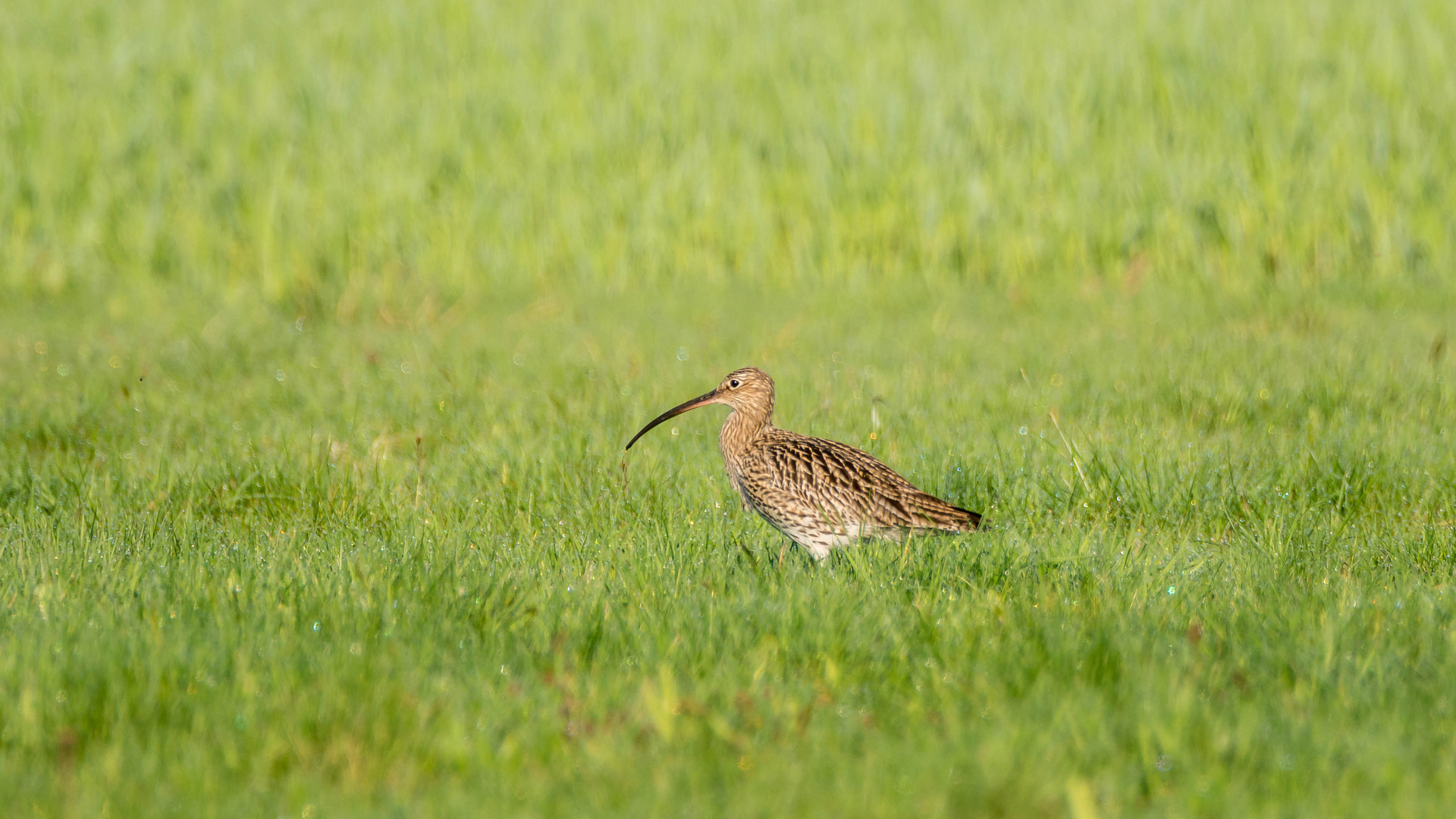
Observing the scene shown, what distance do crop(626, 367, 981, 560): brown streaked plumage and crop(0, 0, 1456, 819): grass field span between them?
0.74ft

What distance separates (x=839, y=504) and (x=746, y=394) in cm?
114

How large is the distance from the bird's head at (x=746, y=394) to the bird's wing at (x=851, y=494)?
2.47 feet

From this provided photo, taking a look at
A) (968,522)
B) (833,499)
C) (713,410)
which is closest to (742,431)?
(833,499)

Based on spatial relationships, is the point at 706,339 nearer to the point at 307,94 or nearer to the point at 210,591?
the point at 210,591

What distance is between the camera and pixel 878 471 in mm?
5949

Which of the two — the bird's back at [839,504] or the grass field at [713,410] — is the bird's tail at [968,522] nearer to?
the bird's back at [839,504]

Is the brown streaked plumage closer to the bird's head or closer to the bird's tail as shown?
the bird's tail

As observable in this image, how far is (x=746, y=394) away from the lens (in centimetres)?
674

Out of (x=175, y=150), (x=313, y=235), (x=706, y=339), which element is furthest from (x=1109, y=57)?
(x=175, y=150)

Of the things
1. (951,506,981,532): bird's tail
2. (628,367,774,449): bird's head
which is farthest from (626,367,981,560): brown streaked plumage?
(628,367,774,449): bird's head

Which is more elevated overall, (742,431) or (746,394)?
(746,394)

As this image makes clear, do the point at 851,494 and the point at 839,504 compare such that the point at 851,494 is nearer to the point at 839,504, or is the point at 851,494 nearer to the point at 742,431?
the point at 839,504

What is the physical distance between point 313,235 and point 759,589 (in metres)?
8.88

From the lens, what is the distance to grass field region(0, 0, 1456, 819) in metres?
3.64
